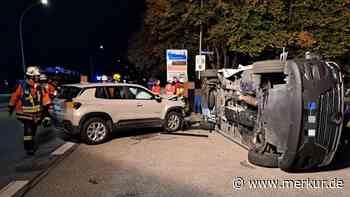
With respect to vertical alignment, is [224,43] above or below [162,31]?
below

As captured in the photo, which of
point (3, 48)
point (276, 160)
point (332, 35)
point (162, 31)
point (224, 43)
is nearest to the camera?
point (276, 160)

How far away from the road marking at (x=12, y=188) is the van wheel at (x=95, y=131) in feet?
8.09

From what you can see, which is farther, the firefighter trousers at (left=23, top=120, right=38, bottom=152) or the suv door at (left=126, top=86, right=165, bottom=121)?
the suv door at (left=126, top=86, right=165, bottom=121)

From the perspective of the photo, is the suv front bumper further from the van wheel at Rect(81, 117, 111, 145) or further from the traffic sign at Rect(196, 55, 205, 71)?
the traffic sign at Rect(196, 55, 205, 71)

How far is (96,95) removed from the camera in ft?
23.5

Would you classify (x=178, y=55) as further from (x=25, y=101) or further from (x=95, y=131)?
(x=25, y=101)

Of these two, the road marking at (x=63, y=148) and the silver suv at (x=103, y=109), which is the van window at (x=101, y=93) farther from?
the road marking at (x=63, y=148)

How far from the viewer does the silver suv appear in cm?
686

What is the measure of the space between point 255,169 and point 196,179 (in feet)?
4.20

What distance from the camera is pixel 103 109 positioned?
23.6 feet

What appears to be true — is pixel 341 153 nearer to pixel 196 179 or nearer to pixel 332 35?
pixel 196 179

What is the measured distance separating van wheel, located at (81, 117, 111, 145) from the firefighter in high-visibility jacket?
3.87 ft

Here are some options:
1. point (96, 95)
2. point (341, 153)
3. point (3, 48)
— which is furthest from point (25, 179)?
point (3, 48)

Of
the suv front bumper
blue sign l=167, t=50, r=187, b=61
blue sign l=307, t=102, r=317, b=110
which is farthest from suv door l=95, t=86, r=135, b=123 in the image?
blue sign l=167, t=50, r=187, b=61
